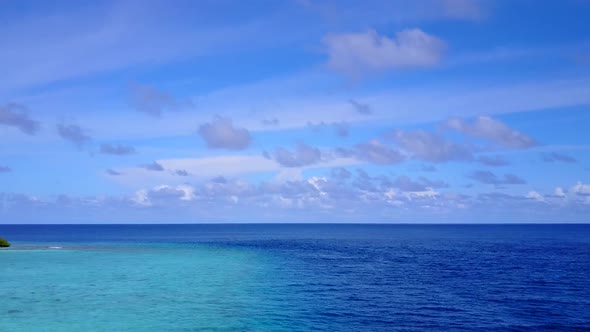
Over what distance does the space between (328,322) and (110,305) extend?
19.1 meters

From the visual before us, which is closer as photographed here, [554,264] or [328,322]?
[328,322]

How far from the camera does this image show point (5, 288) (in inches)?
2095

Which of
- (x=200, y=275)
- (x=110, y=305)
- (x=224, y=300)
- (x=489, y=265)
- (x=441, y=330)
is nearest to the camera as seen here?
(x=441, y=330)

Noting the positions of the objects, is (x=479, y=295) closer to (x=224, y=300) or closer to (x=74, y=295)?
(x=224, y=300)

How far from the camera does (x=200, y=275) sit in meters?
65.9

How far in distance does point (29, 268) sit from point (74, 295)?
26.1 meters

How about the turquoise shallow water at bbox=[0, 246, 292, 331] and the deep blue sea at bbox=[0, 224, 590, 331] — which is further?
the deep blue sea at bbox=[0, 224, 590, 331]

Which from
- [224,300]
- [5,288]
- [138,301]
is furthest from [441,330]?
[5,288]

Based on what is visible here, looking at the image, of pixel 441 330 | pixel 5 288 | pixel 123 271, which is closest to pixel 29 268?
pixel 123 271

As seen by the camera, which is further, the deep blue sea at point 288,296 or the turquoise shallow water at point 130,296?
the deep blue sea at point 288,296

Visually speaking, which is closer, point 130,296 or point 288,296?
point 130,296

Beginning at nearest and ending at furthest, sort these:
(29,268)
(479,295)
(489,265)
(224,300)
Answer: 1. (224,300)
2. (479,295)
3. (29,268)
4. (489,265)

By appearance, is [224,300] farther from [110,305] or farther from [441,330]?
[441,330]

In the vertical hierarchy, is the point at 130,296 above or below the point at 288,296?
above
